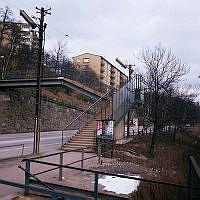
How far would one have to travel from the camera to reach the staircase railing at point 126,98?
21156 mm

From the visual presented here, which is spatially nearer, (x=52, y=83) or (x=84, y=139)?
(x=84, y=139)

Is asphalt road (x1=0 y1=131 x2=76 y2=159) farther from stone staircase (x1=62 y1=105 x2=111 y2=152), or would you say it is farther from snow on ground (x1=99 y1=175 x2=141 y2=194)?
snow on ground (x1=99 y1=175 x2=141 y2=194)

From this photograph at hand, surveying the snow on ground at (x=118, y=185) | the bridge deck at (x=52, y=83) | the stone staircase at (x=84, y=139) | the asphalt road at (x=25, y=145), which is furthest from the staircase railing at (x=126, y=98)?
the snow on ground at (x=118, y=185)

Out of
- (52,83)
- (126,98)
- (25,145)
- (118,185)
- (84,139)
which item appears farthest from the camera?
(52,83)

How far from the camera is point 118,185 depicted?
8539mm

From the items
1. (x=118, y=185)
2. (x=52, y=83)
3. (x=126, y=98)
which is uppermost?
(x=52, y=83)

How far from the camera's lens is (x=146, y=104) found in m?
25.3

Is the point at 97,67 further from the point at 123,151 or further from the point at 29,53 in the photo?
the point at 123,151

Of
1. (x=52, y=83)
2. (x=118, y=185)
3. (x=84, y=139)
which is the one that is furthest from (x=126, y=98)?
(x=118, y=185)

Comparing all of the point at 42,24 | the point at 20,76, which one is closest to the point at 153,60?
the point at 42,24

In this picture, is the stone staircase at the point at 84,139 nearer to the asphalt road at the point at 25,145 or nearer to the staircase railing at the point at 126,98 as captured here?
the staircase railing at the point at 126,98

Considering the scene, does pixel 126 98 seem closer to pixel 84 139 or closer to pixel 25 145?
pixel 84 139

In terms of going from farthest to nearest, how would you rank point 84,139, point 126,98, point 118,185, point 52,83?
point 52,83 → point 126,98 → point 84,139 → point 118,185

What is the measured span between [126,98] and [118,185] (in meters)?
15.3
